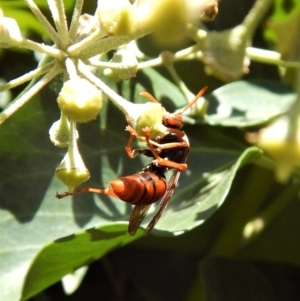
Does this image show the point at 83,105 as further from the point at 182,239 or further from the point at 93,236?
the point at 182,239

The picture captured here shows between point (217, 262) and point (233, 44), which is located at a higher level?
point (233, 44)

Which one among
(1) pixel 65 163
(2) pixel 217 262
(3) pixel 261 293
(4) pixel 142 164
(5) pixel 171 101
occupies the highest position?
(1) pixel 65 163

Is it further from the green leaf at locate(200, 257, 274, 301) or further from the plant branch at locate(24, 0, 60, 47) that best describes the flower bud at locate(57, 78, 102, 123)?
the green leaf at locate(200, 257, 274, 301)

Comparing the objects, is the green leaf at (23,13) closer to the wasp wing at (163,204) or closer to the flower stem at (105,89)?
the wasp wing at (163,204)

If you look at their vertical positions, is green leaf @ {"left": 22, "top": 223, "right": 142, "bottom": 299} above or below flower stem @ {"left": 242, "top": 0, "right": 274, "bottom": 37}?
below

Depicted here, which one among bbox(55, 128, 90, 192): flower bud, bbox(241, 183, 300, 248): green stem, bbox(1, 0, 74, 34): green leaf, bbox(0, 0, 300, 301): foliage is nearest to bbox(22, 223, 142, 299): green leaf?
bbox(0, 0, 300, 301): foliage

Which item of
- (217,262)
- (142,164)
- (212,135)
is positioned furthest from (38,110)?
(217,262)

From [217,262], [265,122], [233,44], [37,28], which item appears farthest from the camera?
[37,28]
